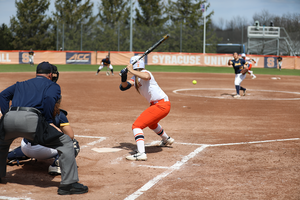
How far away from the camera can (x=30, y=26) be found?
60156mm

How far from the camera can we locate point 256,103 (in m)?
14.7

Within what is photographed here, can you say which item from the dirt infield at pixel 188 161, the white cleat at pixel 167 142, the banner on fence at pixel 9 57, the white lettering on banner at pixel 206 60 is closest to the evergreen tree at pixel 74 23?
the banner on fence at pixel 9 57

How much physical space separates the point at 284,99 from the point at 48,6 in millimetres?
54764

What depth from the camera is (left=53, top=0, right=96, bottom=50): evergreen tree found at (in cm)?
4816

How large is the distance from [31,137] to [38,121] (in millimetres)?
254

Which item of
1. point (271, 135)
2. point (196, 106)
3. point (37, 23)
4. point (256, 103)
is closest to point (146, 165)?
point (271, 135)

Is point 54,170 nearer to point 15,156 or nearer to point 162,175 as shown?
point 15,156

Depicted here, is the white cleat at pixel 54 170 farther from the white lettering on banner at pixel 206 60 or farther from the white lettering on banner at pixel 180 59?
the white lettering on banner at pixel 206 60

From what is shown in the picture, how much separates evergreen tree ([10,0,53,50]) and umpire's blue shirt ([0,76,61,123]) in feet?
193

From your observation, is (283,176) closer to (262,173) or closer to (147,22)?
(262,173)

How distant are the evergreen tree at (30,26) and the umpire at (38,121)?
193 ft

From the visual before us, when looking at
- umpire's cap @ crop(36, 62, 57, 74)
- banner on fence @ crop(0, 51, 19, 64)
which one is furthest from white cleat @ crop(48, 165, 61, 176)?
banner on fence @ crop(0, 51, 19, 64)

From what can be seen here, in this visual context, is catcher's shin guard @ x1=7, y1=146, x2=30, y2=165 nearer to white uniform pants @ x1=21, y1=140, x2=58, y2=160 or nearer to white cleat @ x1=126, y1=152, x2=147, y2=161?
white uniform pants @ x1=21, y1=140, x2=58, y2=160

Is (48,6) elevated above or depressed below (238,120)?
above
